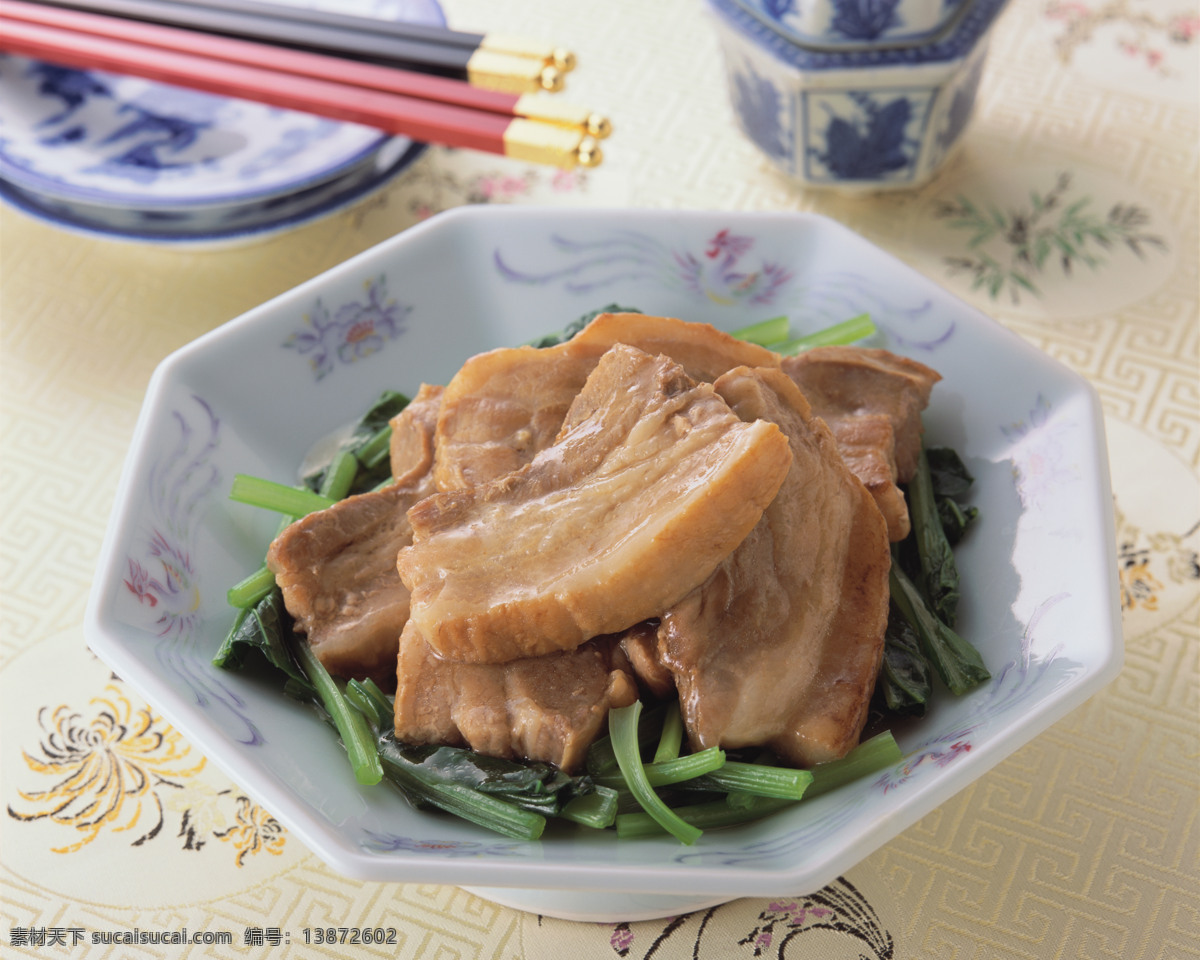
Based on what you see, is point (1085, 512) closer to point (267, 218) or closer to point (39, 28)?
point (267, 218)

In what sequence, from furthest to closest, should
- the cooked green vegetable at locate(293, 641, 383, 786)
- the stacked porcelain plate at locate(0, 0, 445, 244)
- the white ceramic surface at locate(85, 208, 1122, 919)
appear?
1. the stacked porcelain plate at locate(0, 0, 445, 244)
2. the cooked green vegetable at locate(293, 641, 383, 786)
3. the white ceramic surface at locate(85, 208, 1122, 919)

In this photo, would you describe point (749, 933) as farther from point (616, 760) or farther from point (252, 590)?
point (252, 590)

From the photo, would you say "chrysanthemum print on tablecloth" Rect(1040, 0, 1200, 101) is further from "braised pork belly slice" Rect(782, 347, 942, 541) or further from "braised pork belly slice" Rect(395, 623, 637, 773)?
"braised pork belly slice" Rect(395, 623, 637, 773)

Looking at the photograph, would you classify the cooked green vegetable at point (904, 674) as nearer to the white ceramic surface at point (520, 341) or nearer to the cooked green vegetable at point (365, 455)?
the white ceramic surface at point (520, 341)

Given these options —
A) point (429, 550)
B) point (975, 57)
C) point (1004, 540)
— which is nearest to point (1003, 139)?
point (975, 57)

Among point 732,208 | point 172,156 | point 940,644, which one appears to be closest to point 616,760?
point 940,644

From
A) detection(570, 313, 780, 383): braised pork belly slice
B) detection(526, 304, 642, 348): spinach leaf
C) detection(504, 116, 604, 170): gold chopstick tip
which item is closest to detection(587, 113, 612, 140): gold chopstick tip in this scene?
detection(504, 116, 604, 170): gold chopstick tip
